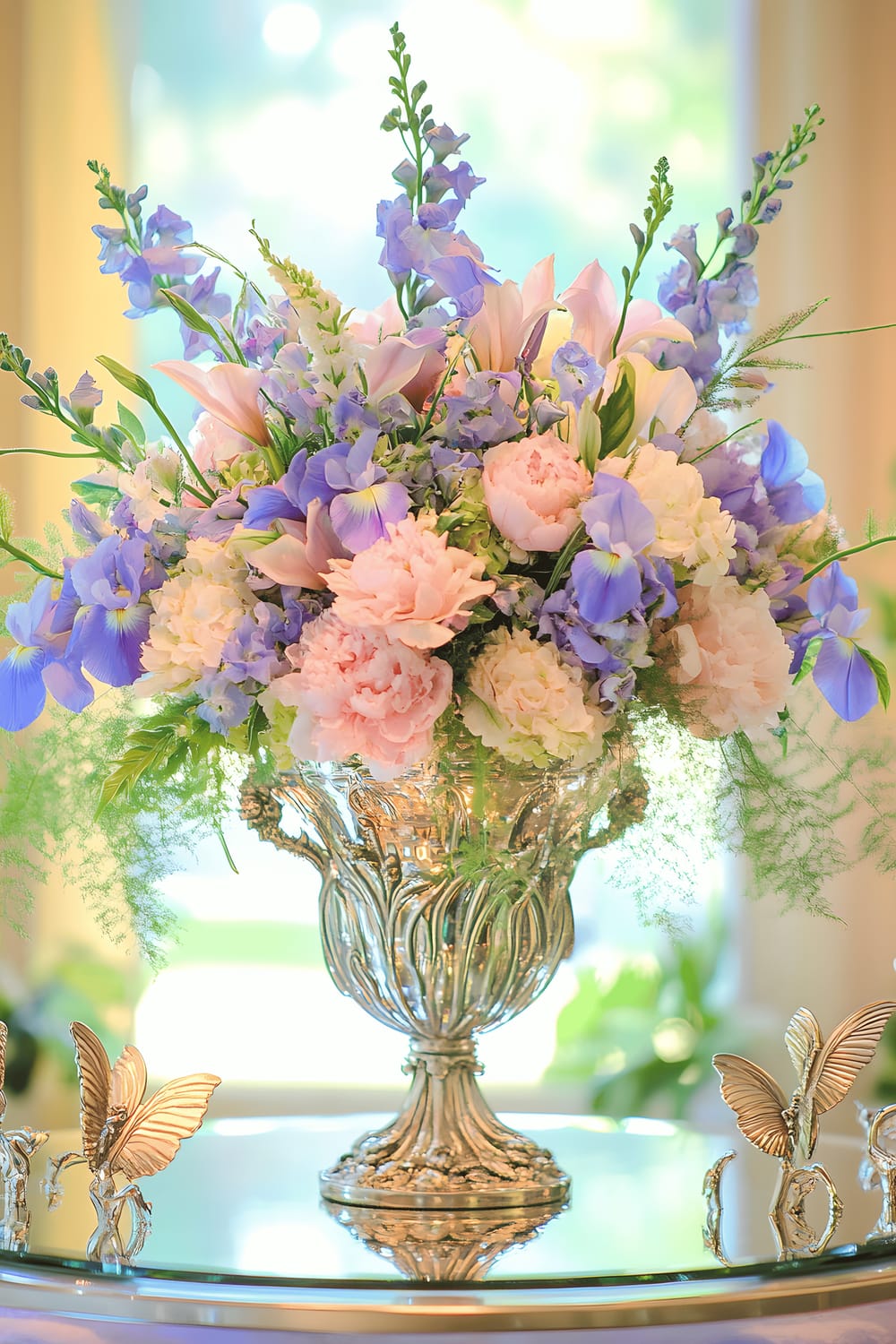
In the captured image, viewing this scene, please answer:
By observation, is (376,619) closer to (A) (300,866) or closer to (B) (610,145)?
(A) (300,866)

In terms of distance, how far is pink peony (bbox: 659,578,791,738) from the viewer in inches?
30.7

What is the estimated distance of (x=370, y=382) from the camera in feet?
2.56

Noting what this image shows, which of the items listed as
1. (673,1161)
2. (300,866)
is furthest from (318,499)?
(300,866)

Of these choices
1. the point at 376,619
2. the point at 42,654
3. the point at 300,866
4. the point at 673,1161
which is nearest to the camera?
the point at 376,619

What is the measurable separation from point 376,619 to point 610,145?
1.95m

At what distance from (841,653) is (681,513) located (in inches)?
5.5

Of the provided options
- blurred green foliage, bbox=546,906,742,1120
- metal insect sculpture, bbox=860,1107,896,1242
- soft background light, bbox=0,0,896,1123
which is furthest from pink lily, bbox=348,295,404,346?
blurred green foliage, bbox=546,906,742,1120

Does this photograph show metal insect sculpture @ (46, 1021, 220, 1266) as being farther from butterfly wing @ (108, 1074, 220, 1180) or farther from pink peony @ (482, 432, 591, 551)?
pink peony @ (482, 432, 591, 551)

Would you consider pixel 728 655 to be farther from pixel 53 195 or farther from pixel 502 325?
pixel 53 195

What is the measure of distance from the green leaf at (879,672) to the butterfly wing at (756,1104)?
0.75 ft

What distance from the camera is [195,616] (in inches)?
30.8

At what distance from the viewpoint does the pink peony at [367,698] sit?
0.74m

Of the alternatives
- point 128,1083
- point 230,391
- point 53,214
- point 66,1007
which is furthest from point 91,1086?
point 53,214

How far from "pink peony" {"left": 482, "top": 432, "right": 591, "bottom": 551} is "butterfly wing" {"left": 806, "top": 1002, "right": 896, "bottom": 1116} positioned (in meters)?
0.36
